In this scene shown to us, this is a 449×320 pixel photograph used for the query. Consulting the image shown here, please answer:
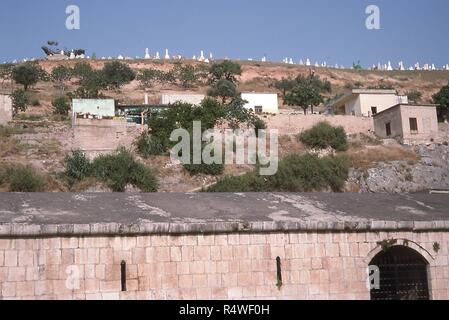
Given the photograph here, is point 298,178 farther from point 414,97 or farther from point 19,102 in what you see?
point 414,97

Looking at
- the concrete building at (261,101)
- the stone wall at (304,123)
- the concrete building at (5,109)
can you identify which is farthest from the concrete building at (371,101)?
the concrete building at (5,109)

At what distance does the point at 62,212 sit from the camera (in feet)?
46.9

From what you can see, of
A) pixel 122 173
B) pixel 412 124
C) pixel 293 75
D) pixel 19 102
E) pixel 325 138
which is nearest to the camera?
pixel 122 173

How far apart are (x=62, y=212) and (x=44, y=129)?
36635 millimetres

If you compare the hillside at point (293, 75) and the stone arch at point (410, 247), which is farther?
the hillside at point (293, 75)

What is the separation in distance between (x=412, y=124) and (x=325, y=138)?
781 cm

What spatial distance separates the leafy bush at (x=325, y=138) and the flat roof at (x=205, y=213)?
31915mm

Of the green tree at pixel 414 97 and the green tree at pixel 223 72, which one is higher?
the green tree at pixel 223 72

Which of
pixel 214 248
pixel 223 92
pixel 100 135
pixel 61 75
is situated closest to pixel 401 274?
pixel 214 248

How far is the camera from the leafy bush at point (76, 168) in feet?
133

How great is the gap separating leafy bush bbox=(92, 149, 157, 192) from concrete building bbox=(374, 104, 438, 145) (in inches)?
882

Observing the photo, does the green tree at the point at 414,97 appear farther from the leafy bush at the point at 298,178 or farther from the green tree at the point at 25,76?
the green tree at the point at 25,76

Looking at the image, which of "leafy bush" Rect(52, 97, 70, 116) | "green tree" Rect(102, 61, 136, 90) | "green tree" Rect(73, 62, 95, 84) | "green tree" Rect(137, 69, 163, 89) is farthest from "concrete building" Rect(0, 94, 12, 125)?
"green tree" Rect(137, 69, 163, 89)

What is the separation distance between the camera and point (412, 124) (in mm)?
51656
